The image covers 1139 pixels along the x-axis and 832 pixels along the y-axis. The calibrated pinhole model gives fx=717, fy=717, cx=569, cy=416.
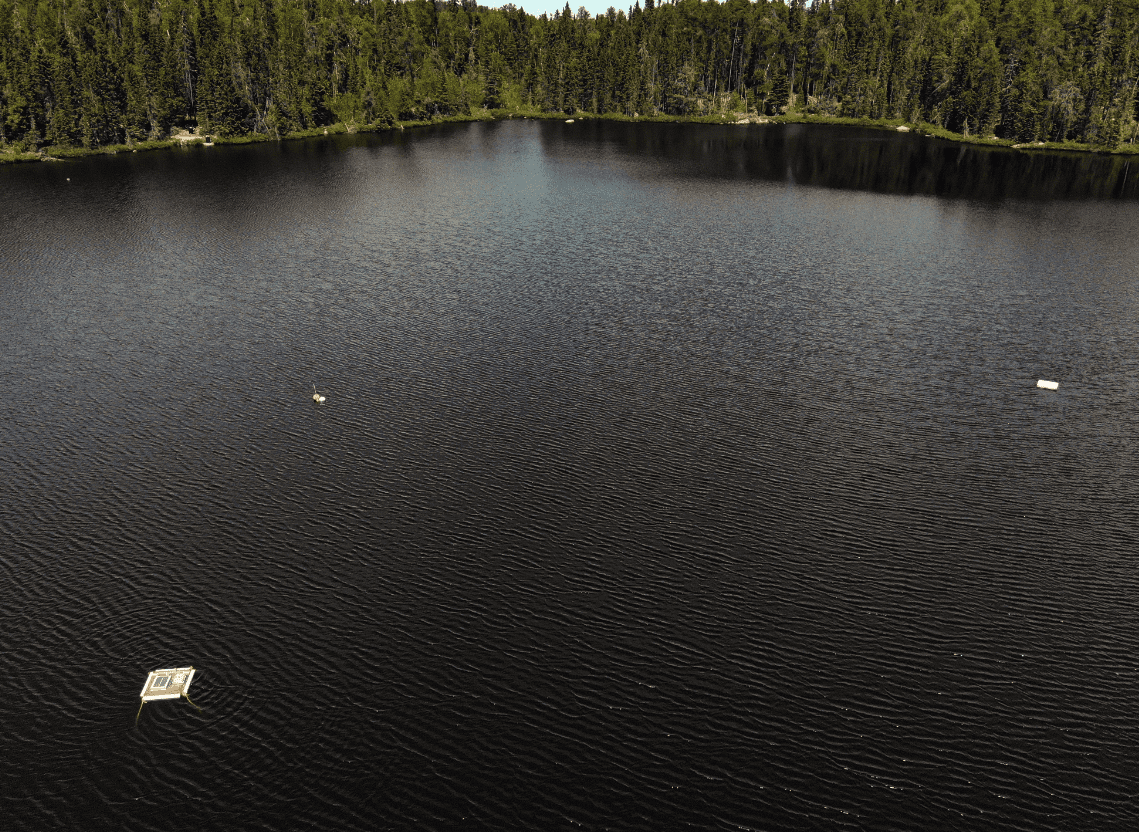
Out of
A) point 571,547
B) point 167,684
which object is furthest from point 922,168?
point 167,684

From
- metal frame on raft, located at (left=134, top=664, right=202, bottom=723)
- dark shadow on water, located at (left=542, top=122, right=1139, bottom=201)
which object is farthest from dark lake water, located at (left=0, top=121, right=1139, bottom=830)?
dark shadow on water, located at (left=542, top=122, right=1139, bottom=201)

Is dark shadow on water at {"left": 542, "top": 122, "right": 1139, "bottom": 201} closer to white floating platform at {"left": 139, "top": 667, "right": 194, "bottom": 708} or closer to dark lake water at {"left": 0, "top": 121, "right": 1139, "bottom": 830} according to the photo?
dark lake water at {"left": 0, "top": 121, "right": 1139, "bottom": 830}

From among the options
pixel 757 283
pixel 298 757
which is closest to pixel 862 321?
pixel 757 283

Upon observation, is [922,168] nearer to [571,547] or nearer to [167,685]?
[571,547]

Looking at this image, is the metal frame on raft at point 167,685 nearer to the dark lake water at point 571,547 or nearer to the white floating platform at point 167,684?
the white floating platform at point 167,684

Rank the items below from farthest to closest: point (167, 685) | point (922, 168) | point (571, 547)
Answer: point (922, 168)
point (571, 547)
point (167, 685)
